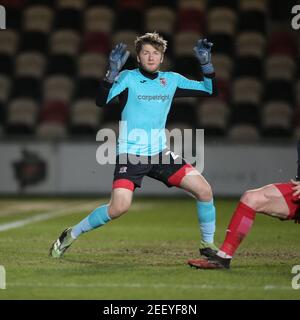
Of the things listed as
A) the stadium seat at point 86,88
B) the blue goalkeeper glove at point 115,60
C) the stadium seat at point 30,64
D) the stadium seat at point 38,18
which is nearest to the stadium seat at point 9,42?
the stadium seat at point 30,64

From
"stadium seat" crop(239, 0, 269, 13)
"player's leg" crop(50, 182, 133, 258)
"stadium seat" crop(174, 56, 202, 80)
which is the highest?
"stadium seat" crop(239, 0, 269, 13)

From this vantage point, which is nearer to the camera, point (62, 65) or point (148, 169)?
point (148, 169)

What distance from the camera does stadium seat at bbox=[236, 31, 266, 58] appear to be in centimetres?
2186

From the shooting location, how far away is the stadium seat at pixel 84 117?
67.8 feet

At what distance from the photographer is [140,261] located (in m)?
8.10

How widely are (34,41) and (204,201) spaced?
15.8 meters

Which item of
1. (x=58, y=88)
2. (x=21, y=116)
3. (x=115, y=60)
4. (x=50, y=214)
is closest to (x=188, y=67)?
(x=58, y=88)

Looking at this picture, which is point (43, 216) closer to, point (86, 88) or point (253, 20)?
point (86, 88)

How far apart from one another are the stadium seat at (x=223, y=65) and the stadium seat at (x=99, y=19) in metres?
3.21

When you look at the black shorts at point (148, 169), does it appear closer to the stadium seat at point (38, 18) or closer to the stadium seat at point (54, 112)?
the stadium seat at point (54, 112)

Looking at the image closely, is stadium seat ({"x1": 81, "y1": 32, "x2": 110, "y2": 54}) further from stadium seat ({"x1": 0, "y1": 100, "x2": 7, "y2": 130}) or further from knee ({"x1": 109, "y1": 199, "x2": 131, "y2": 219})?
knee ({"x1": 109, "y1": 199, "x2": 131, "y2": 219})

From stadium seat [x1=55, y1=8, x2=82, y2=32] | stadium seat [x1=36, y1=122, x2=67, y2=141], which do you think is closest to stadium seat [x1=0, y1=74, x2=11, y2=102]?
stadium seat [x1=36, y1=122, x2=67, y2=141]

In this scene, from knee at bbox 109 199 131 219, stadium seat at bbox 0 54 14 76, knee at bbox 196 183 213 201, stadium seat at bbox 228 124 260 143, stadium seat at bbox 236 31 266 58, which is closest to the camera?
knee at bbox 109 199 131 219

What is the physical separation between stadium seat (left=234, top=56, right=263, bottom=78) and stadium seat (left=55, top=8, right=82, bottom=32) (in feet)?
15.3
